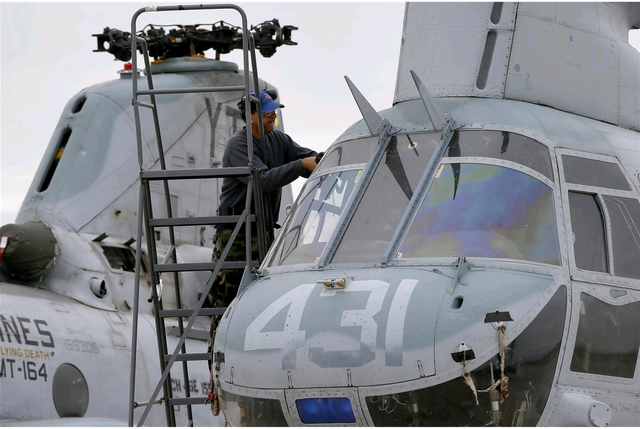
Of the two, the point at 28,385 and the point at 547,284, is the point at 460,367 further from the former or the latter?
the point at 28,385

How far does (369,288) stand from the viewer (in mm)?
6254

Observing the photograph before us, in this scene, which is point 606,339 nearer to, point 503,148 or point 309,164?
point 503,148

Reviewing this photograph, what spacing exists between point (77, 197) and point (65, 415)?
3788 millimetres

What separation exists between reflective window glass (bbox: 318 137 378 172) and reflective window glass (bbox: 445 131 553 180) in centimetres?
59

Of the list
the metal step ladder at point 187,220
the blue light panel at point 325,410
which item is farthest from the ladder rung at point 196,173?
A: the blue light panel at point 325,410

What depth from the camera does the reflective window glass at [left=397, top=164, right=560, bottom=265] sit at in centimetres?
641

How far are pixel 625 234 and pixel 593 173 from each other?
0.43 metres

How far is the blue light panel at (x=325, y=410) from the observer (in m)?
6.13

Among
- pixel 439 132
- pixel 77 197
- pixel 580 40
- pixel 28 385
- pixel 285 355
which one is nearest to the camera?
pixel 285 355

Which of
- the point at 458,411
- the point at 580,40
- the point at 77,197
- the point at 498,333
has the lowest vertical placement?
the point at 77,197

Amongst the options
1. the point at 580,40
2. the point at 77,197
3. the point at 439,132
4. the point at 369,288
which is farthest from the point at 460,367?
the point at 77,197

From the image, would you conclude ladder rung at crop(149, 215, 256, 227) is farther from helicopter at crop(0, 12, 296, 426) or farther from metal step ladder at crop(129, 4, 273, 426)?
helicopter at crop(0, 12, 296, 426)

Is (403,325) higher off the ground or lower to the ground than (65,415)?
higher

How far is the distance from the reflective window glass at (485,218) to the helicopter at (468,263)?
0.04 ft
